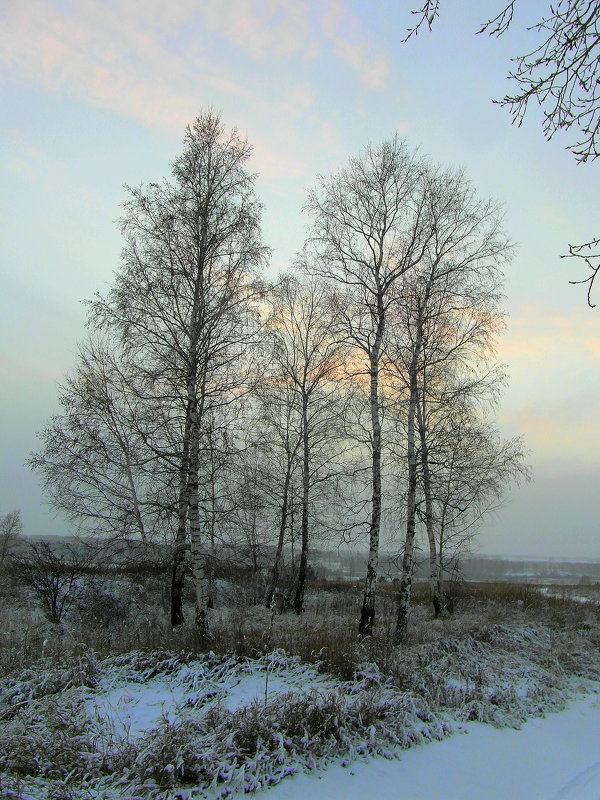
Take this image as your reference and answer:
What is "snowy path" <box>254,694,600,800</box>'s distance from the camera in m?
4.52

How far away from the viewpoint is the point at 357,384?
12.4 meters

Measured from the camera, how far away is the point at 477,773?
5051mm

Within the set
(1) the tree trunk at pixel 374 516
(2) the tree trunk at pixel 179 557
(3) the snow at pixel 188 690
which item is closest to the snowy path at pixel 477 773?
(3) the snow at pixel 188 690

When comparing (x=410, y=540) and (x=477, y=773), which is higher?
(x=410, y=540)

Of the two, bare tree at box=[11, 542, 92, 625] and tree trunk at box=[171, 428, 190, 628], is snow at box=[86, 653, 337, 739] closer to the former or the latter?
tree trunk at box=[171, 428, 190, 628]

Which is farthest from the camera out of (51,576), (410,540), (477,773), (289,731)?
(51,576)

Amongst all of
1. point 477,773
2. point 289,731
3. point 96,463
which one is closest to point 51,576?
point 96,463

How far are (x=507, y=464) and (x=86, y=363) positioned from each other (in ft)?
50.2

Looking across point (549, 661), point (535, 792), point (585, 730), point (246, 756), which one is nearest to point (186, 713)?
point (246, 756)

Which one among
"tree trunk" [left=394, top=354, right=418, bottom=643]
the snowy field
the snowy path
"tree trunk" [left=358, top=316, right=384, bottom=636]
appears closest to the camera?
the snowy field

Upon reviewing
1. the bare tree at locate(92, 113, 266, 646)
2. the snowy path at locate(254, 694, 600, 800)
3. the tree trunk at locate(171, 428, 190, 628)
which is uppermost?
the bare tree at locate(92, 113, 266, 646)

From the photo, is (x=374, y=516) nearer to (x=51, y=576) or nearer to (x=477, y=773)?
(x=477, y=773)

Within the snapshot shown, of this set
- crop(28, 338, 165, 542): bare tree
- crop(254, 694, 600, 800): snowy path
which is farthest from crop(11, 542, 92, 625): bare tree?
crop(254, 694, 600, 800): snowy path

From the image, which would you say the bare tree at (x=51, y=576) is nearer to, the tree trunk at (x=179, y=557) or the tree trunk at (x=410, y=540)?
the tree trunk at (x=179, y=557)
